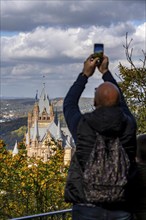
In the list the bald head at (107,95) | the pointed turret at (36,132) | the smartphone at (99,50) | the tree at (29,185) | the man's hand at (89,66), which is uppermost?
the pointed turret at (36,132)

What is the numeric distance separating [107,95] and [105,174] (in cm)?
46

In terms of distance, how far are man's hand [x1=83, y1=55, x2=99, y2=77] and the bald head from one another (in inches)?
15.4

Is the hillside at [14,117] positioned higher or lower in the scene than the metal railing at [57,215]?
higher

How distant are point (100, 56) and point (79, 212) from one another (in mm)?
1013

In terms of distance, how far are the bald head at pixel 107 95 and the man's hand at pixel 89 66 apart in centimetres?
39

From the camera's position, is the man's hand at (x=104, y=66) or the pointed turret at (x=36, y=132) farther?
the pointed turret at (x=36, y=132)

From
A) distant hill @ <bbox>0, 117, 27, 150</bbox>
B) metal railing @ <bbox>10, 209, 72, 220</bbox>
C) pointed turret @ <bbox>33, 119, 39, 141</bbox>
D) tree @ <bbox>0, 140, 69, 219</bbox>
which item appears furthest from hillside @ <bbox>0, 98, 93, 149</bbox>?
metal railing @ <bbox>10, 209, 72, 220</bbox>

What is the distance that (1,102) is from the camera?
133 metres

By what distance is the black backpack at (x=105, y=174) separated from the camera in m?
2.89

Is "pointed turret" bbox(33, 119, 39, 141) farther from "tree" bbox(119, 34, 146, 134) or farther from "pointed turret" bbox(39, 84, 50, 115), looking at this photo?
"tree" bbox(119, 34, 146, 134)

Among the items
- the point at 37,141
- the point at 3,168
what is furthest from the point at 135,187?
the point at 37,141

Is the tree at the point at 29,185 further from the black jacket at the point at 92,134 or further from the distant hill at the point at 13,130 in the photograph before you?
the distant hill at the point at 13,130

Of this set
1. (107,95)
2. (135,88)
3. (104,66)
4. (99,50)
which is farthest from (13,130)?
(107,95)

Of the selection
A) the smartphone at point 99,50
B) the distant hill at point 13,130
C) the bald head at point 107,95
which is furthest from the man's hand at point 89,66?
the distant hill at point 13,130
